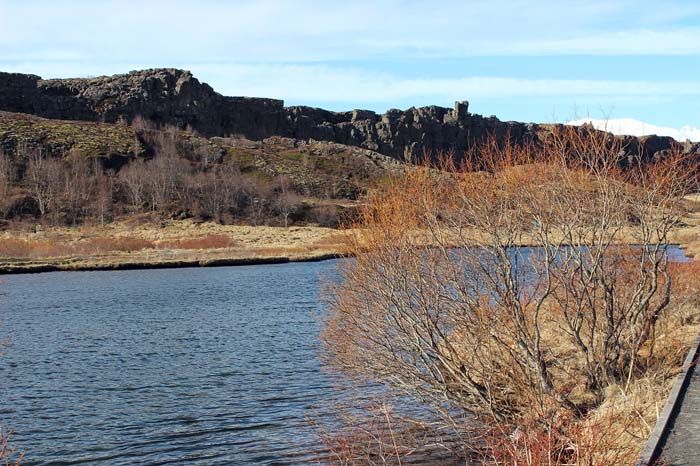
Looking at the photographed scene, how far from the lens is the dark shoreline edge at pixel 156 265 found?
53281 mm

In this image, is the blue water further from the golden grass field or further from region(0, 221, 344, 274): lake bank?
the golden grass field

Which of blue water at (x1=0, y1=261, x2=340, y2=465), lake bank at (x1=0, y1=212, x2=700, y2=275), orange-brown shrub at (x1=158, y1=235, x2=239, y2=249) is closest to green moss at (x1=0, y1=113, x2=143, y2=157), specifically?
lake bank at (x1=0, y1=212, x2=700, y2=275)

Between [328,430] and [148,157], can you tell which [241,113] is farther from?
[328,430]

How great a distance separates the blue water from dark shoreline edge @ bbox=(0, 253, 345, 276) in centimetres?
1703

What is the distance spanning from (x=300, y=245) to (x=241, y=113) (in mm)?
135011

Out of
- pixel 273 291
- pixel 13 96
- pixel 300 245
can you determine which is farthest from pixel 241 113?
pixel 273 291

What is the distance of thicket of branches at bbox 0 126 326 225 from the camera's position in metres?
88.9

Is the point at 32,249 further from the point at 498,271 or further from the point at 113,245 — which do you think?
the point at 498,271

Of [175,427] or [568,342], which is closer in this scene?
[175,427]

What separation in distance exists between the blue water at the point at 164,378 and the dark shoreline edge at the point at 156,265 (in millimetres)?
17033

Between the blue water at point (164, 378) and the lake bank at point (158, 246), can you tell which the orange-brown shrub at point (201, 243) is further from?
the blue water at point (164, 378)

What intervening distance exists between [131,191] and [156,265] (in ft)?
140

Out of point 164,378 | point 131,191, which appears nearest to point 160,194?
point 131,191

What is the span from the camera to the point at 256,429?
1537cm
